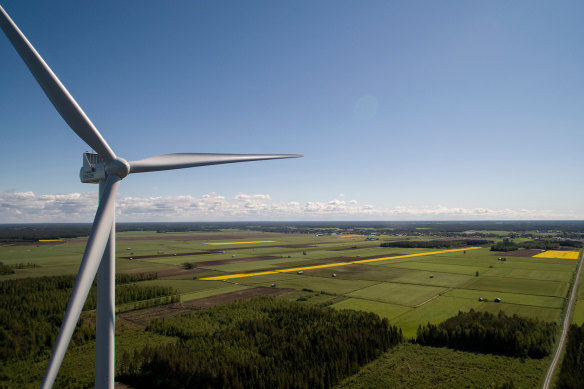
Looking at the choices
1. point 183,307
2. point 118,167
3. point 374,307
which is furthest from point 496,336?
point 183,307

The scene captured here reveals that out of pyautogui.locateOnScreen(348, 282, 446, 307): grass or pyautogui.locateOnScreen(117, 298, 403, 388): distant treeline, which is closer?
pyautogui.locateOnScreen(117, 298, 403, 388): distant treeline

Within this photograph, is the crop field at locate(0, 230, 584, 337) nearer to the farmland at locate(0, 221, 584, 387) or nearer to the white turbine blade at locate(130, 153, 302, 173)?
the farmland at locate(0, 221, 584, 387)

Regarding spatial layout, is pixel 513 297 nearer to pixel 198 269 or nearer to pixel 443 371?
pixel 443 371

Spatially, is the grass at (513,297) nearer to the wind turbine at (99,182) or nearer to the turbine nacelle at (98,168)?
the wind turbine at (99,182)

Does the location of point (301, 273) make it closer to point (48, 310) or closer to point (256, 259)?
point (256, 259)

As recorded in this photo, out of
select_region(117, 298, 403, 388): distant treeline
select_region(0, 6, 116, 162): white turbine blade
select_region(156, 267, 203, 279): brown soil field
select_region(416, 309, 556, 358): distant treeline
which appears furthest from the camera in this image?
select_region(156, 267, 203, 279): brown soil field

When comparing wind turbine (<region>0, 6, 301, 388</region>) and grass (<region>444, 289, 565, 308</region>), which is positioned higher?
wind turbine (<region>0, 6, 301, 388</region>)

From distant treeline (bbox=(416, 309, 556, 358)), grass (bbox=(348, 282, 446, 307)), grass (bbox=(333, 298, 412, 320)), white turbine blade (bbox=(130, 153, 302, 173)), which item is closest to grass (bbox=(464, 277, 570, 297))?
grass (bbox=(348, 282, 446, 307))
